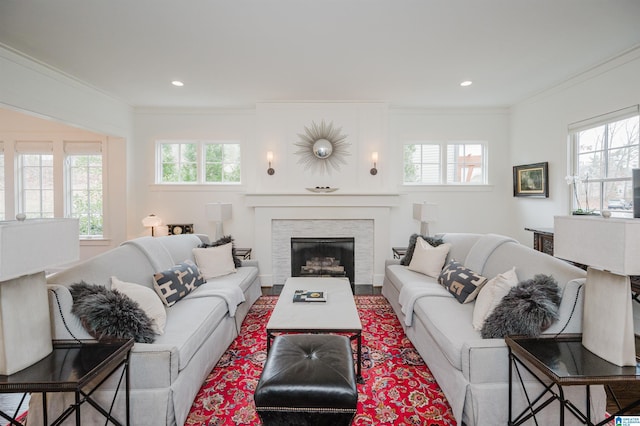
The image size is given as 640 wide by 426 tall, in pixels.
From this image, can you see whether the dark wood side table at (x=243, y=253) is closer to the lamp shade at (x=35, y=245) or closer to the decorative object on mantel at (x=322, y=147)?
the decorative object on mantel at (x=322, y=147)

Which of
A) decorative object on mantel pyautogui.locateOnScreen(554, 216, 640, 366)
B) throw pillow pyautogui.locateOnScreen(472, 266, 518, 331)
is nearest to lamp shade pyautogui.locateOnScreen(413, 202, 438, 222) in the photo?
throw pillow pyautogui.locateOnScreen(472, 266, 518, 331)

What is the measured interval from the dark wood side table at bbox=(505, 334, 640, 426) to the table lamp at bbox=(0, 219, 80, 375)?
235 centimetres

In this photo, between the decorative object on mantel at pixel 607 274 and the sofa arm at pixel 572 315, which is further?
the sofa arm at pixel 572 315

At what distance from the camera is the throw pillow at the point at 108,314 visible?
1.63 meters

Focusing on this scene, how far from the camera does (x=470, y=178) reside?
4.79 meters

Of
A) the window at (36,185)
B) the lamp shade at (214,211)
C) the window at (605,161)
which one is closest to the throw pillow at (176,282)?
the lamp shade at (214,211)

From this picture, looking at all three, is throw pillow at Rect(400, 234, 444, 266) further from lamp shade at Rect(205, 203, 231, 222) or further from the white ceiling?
lamp shade at Rect(205, 203, 231, 222)

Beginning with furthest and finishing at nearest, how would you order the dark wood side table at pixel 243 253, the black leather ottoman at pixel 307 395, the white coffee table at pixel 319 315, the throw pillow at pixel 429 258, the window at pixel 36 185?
1. the window at pixel 36 185
2. the dark wood side table at pixel 243 253
3. the throw pillow at pixel 429 258
4. the white coffee table at pixel 319 315
5. the black leather ottoman at pixel 307 395

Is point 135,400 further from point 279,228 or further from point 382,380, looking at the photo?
point 279,228

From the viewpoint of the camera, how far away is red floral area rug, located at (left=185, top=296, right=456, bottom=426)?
1.82 metres

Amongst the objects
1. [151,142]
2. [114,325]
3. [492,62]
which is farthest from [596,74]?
[151,142]

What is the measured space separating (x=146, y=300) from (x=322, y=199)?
9.07 feet

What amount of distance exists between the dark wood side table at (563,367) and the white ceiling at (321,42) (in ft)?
7.56

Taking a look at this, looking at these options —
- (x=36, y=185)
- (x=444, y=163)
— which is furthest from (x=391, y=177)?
(x=36, y=185)
